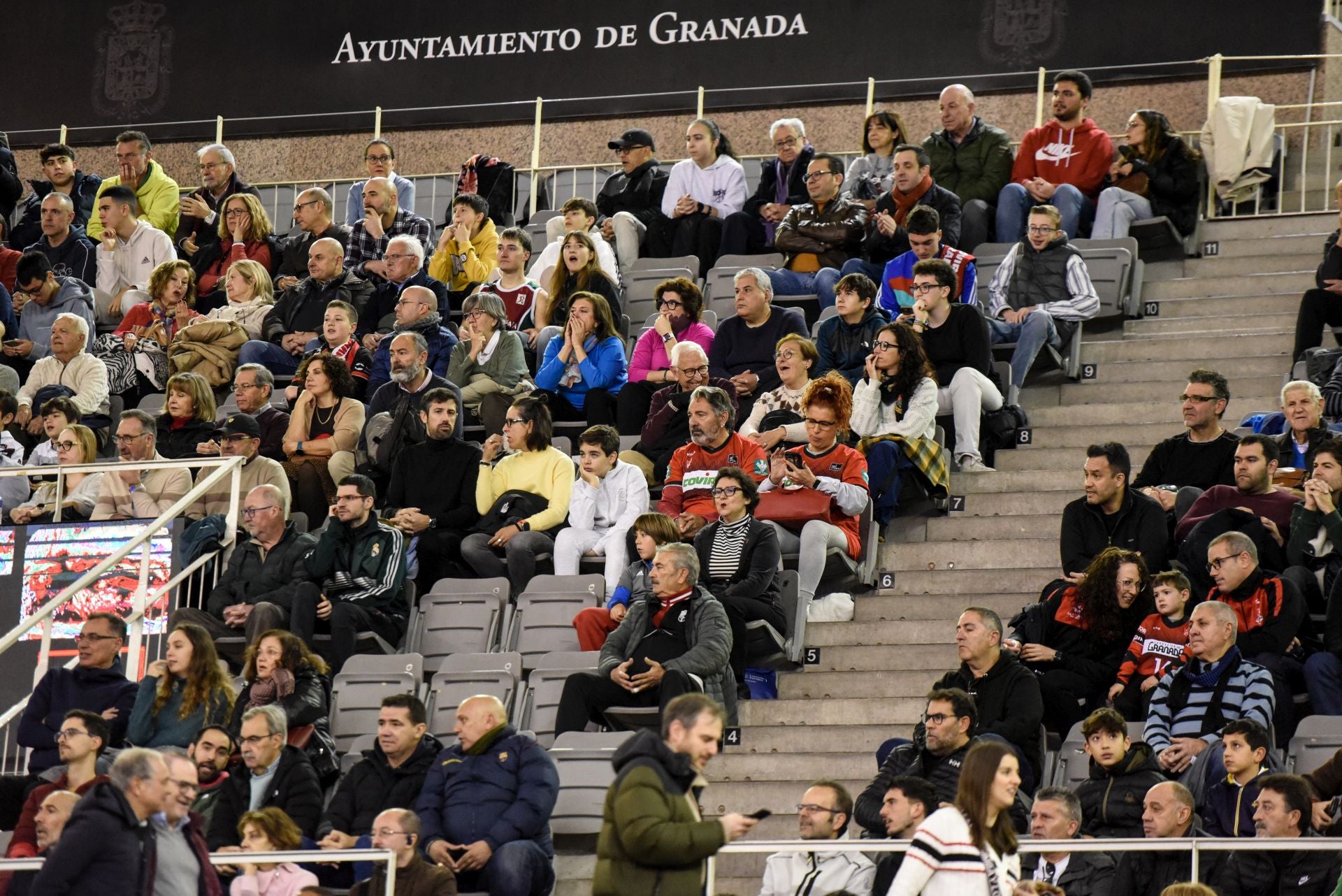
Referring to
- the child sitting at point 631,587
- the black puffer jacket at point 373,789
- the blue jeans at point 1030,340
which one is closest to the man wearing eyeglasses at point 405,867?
the black puffer jacket at point 373,789

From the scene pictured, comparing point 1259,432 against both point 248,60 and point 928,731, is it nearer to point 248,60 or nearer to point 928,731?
→ point 928,731

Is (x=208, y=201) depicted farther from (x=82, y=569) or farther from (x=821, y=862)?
(x=821, y=862)

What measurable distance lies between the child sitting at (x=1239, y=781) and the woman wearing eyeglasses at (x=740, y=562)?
6.48 feet

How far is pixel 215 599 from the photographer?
942cm

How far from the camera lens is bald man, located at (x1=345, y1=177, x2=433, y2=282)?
12.6m

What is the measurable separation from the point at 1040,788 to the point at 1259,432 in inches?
91.7

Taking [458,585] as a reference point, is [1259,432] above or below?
above

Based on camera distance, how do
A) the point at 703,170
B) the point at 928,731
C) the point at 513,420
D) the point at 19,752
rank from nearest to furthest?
the point at 928,731 < the point at 19,752 < the point at 513,420 < the point at 703,170

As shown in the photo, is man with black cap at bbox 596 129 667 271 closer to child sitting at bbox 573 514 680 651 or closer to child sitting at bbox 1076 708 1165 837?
child sitting at bbox 573 514 680 651

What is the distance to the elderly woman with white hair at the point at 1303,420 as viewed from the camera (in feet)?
29.4

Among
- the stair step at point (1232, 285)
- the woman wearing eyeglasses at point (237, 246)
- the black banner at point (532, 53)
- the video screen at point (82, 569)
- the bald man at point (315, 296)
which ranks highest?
the black banner at point (532, 53)

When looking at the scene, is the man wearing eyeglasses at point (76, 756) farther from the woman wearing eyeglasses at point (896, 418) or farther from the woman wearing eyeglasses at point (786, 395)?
the woman wearing eyeglasses at point (896, 418)

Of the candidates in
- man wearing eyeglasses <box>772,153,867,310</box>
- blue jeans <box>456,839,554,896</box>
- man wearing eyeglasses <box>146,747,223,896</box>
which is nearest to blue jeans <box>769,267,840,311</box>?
man wearing eyeglasses <box>772,153,867,310</box>

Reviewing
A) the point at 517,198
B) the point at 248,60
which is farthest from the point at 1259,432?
the point at 248,60
